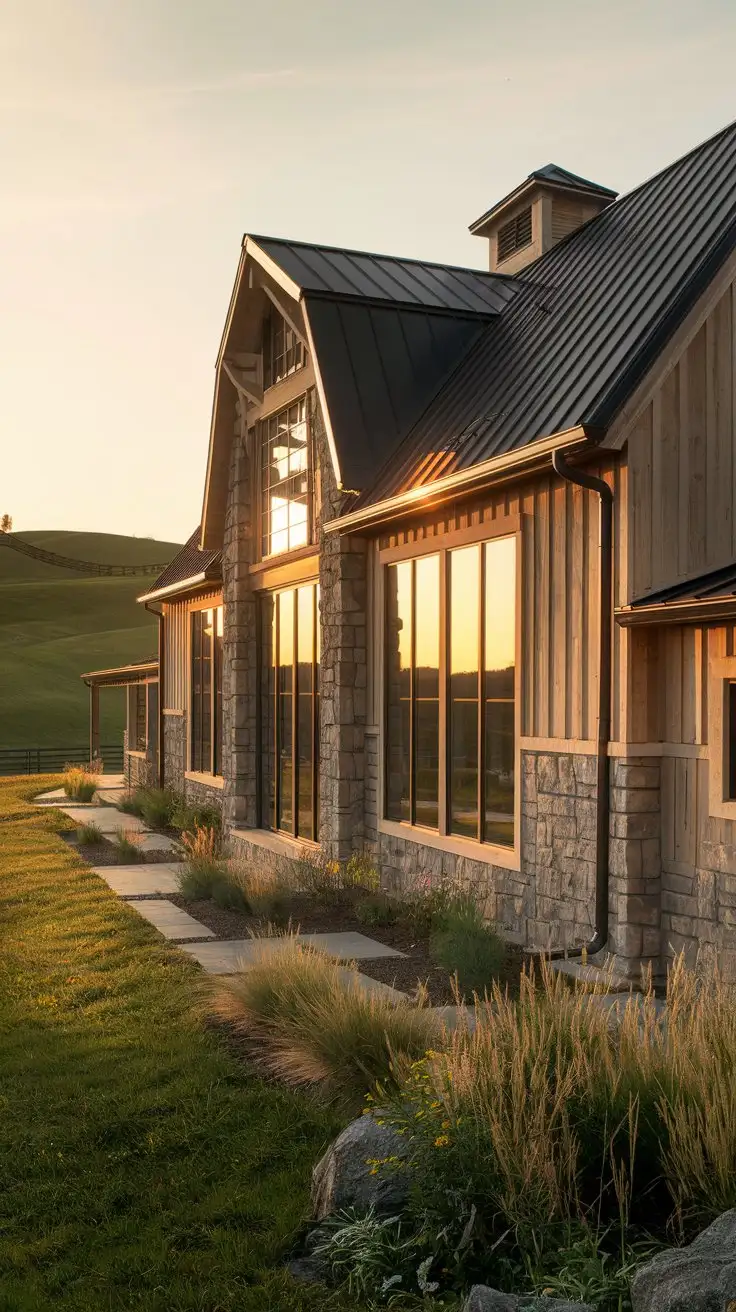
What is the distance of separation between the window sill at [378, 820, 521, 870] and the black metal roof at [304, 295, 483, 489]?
3600mm

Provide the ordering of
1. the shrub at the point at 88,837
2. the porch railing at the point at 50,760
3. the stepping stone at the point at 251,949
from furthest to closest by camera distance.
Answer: the porch railing at the point at 50,760, the shrub at the point at 88,837, the stepping stone at the point at 251,949

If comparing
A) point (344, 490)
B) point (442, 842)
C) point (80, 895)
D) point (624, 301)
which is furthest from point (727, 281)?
point (80, 895)

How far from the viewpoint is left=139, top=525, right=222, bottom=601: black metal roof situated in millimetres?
18312

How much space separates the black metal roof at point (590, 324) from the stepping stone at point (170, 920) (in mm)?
4607

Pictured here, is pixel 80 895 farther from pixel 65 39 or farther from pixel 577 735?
pixel 65 39

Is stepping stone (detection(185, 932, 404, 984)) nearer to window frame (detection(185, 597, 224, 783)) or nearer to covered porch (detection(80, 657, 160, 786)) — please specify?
window frame (detection(185, 597, 224, 783))

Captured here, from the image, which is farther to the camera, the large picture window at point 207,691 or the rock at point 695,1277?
the large picture window at point 207,691

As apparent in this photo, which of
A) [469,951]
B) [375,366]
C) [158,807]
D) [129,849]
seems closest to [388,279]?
[375,366]

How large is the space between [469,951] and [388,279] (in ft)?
28.6

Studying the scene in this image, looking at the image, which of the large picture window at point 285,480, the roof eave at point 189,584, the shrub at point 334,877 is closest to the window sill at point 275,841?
the shrub at point 334,877

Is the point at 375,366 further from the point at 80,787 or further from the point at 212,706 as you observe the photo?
the point at 80,787

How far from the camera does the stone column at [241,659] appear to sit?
16.1 meters

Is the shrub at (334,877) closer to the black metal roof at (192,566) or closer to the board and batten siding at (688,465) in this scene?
the board and batten siding at (688,465)

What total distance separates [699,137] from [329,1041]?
11.6m
